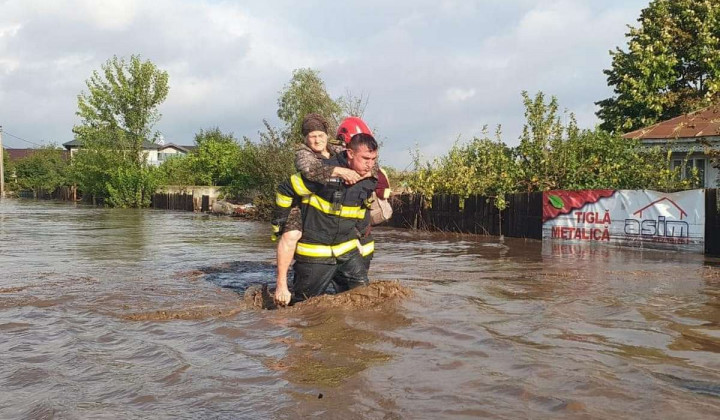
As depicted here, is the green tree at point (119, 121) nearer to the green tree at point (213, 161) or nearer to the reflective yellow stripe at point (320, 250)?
the green tree at point (213, 161)

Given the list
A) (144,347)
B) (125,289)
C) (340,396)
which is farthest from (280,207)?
(125,289)

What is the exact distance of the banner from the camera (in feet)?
46.2

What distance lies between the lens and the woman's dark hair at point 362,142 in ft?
19.2

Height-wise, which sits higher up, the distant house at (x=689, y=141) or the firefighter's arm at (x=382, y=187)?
the distant house at (x=689, y=141)

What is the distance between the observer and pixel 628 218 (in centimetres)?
1520

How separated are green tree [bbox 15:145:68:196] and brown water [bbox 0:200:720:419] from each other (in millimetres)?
77903

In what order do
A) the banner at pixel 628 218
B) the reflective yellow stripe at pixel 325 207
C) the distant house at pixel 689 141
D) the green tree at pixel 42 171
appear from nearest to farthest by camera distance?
the reflective yellow stripe at pixel 325 207 < the banner at pixel 628 218 < the distant house at pixel 689 141 < the green tree at pixel 42 171

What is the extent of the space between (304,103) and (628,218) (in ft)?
→ 71.5

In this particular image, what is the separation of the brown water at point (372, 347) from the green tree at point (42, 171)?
7790 cm

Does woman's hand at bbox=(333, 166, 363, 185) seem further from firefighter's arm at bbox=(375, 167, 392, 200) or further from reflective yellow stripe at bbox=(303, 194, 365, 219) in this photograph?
firefighter's arm at bbox=(375, 167, 392, 200)

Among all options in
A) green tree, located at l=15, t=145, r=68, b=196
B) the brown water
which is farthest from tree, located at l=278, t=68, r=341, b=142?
green tree, located at l=15, t=145, r=68, b=196

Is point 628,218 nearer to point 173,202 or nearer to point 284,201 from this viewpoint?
point 284,201

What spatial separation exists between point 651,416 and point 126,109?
54642 mm

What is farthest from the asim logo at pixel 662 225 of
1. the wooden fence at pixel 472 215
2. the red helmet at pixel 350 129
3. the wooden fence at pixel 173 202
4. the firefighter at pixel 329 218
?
the wooden fence at pixel 173 202
